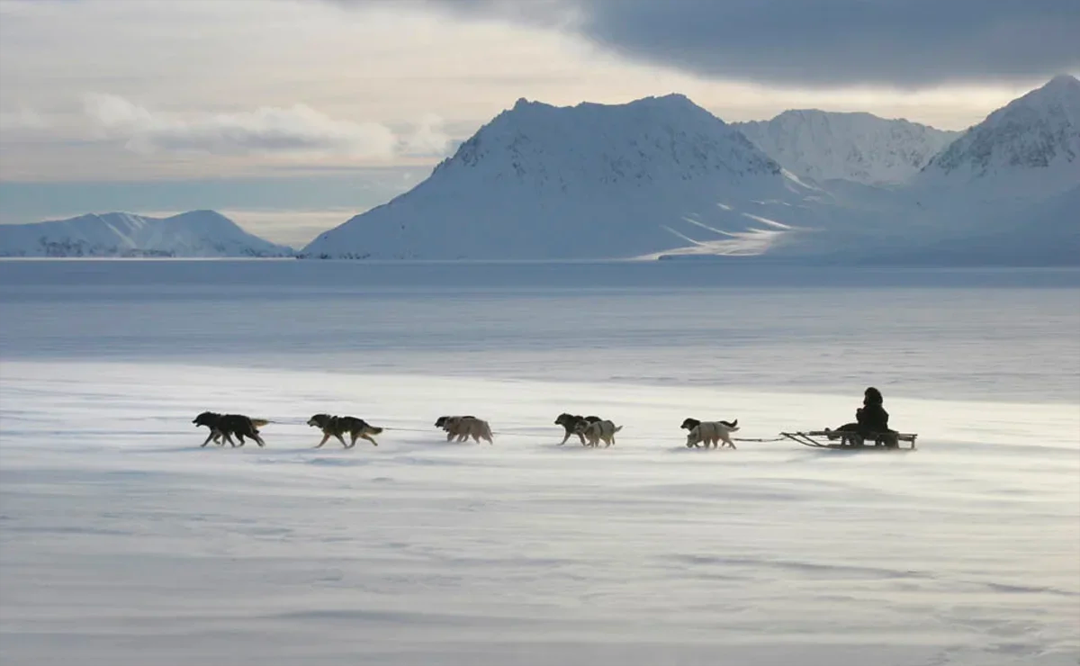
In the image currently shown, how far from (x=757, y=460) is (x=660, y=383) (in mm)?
13599

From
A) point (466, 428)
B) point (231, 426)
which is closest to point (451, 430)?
point (466, 428)

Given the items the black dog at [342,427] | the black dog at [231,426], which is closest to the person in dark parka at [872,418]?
the black dog at [342,427]

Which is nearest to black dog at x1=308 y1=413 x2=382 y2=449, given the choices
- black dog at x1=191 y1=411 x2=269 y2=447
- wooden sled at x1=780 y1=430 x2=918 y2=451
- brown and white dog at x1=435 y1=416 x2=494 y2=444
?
black dog at x1=191 y1=411 x2=269 y2=447

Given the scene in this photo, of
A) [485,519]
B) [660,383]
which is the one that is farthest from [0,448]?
[660,383]

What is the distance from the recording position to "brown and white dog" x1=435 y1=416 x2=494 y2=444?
1742cm

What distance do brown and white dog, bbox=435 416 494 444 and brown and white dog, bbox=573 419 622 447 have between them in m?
1.09

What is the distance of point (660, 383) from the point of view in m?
29.8

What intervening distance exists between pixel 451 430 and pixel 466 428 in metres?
0.20

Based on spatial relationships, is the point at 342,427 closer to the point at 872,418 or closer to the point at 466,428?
the point at 466,428

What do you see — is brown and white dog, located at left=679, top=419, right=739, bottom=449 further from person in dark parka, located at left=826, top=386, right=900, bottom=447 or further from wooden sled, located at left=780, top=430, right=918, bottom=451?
person in dark parka, located at left=826, top=386, right=900, bottom=447

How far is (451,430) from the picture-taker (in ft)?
57.7

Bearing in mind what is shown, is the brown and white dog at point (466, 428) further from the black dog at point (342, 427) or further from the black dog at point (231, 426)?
the black dog at point (231, 426)

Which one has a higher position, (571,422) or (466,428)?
(571,422)

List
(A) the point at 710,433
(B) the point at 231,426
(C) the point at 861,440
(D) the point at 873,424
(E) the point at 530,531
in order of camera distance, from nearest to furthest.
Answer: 1. (E) the point at 530,531
2. (B) the point at 231,426
3. (A) the point at 710,433
4. (C) the point at 861,440
5. (D) the point at 873,424
